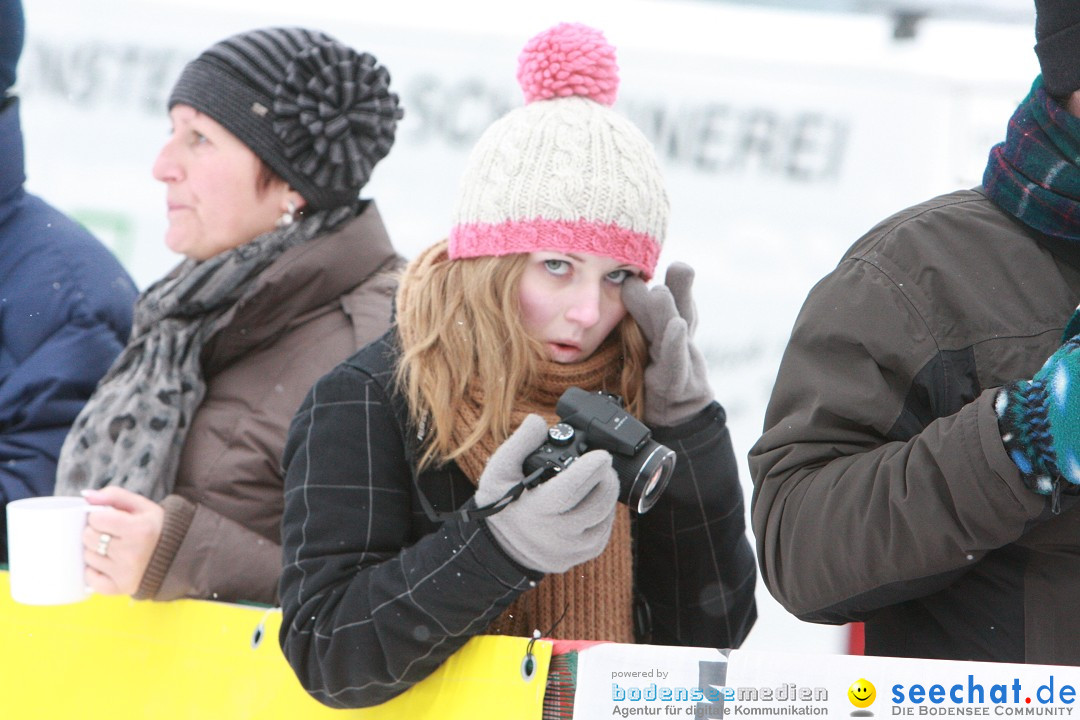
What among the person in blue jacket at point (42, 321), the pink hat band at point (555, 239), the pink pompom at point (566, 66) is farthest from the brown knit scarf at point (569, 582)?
the person in blue jacket at point (42, 321)

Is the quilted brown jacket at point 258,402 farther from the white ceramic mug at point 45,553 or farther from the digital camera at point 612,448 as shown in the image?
the digital camera at point 612,448

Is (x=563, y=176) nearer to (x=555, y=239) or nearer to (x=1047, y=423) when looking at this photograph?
(x=555, y=239)

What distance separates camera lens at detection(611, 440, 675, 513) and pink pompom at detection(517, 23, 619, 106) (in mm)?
690

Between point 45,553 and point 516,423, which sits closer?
point 516,423

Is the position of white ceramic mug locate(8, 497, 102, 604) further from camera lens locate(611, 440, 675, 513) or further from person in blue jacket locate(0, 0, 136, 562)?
camera lens locate(611, 440, 675, 513)

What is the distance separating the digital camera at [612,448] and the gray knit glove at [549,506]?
20 mm

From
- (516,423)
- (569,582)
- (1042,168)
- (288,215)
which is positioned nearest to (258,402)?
(288,215)

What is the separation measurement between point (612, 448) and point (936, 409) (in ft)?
1.41

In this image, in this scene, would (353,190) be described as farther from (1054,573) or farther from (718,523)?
(1054,573)

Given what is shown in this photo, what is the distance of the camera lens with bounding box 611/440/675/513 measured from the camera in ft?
5.29

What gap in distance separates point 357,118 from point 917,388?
4.81ft

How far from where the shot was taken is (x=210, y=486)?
2.25m

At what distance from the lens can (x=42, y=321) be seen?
255 centimetres

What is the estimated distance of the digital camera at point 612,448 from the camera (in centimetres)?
159
